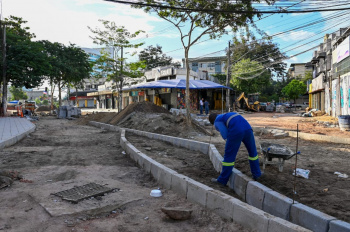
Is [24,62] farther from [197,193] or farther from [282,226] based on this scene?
[282,226]

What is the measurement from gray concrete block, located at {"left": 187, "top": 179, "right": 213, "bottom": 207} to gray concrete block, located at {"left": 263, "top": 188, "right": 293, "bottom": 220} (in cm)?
79

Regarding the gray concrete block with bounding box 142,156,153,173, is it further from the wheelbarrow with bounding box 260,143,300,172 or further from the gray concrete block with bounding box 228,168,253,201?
the wheelbarrow with bounding box 260,143,300,172

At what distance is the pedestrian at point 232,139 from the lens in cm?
464

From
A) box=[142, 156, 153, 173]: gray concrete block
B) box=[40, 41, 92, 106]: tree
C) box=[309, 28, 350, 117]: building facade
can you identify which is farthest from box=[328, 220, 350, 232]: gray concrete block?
box=[40, 41, 92, 106]: tree

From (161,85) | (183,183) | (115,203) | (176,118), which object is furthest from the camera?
(161,85)

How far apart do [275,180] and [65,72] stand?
29340mm

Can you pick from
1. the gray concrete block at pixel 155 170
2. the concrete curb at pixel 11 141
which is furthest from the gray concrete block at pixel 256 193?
the concrete curb at pixel 11 141

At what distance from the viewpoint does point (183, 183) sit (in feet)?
14.2

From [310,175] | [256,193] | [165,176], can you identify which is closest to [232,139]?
[256,193]

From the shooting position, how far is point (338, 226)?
2.72m

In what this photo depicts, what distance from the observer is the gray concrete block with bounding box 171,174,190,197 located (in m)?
4.30

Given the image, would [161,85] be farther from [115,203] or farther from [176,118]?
[115,203]

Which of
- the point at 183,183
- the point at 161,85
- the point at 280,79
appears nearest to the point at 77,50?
the point at 161,85

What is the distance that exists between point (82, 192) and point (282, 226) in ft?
9.73
